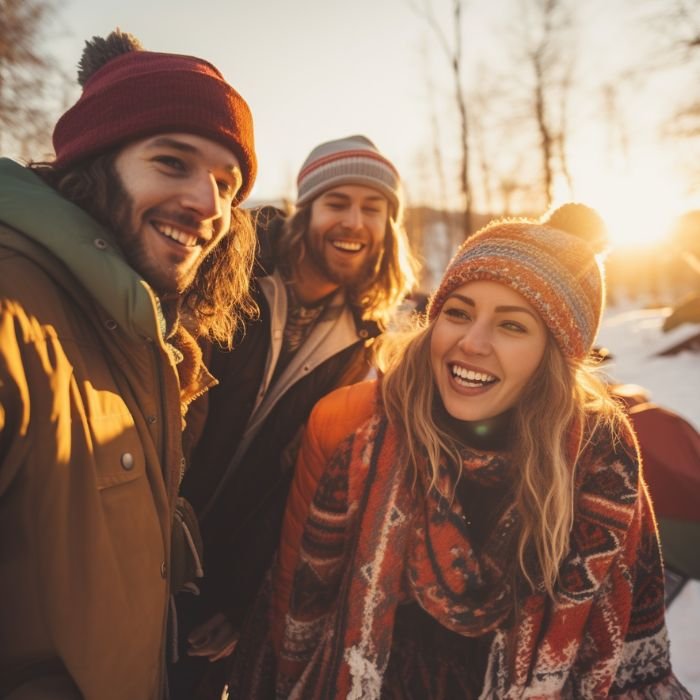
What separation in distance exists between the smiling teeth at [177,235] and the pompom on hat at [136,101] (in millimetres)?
307

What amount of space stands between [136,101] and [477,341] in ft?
4.74

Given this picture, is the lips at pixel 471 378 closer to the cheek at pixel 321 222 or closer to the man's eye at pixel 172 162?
the man's eye at pixel 172 162

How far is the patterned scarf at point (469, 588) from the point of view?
1.72 meters

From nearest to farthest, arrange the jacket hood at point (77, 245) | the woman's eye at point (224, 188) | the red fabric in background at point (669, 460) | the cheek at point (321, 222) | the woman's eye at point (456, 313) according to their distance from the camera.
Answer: the jacket hood at point (77, 245)
the woman's eye at point (224, 188)
the woman's eye at point (456, 313)
the red fabric in background at point (669, 460)
the cheek at point (321, 222)

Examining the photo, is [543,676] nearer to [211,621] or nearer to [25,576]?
[211,621]

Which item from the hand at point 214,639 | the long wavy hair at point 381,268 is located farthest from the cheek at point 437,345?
the hand at point 214,639

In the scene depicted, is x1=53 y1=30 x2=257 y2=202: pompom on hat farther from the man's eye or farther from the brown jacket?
the brown jacket

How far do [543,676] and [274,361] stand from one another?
178 cm

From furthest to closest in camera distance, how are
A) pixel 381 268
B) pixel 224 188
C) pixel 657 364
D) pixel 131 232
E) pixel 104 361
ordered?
pixel 657 364
pixel 381 268
pixel 224 188
pixel 131 232
pixel 104 361

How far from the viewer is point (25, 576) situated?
3.34ft

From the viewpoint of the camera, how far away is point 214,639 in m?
2.17

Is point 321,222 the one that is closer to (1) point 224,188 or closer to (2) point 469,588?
(1) point 224,188

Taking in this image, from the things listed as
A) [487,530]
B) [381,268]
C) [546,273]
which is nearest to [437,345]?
[546,273]

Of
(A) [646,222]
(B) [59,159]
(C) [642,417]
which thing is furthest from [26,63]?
(A) [646,222]
